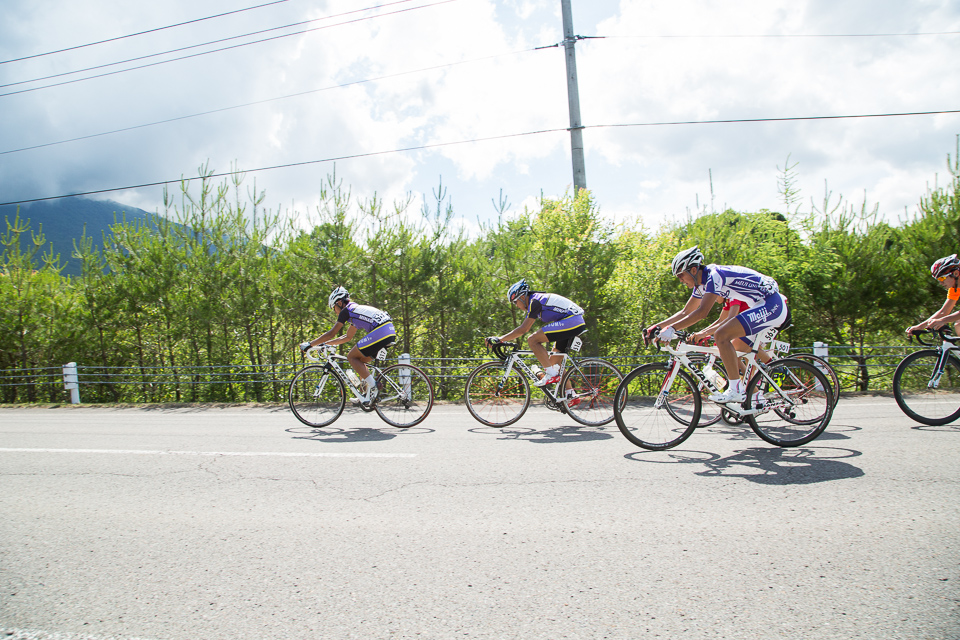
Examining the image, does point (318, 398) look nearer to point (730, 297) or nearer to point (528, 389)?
point (528, 389)

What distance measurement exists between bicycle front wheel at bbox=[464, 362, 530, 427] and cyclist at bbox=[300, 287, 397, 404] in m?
1.49

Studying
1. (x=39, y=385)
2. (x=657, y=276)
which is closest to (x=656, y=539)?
(x=657, y=276)

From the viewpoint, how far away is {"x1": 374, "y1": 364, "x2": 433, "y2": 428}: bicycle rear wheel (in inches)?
308

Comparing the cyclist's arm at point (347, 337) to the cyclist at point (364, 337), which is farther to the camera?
the cyclist at point (364, 337)

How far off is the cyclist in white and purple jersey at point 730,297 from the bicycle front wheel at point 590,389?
1.64 meters

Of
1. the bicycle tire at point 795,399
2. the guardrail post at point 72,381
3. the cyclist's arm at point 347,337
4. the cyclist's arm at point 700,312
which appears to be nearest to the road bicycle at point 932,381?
the bicycle tire at point 795,399

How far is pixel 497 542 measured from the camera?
331 centimetres

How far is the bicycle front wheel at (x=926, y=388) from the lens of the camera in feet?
21.4

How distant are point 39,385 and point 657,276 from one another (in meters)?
18.7

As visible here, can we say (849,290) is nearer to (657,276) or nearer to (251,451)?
(657,276)

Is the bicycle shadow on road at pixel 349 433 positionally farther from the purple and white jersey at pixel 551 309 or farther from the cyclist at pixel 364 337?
the purple and white jersey at pixel 551 309

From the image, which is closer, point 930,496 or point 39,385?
point 930,496

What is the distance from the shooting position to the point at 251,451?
20.5ft

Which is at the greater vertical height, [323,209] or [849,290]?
[323,209]
